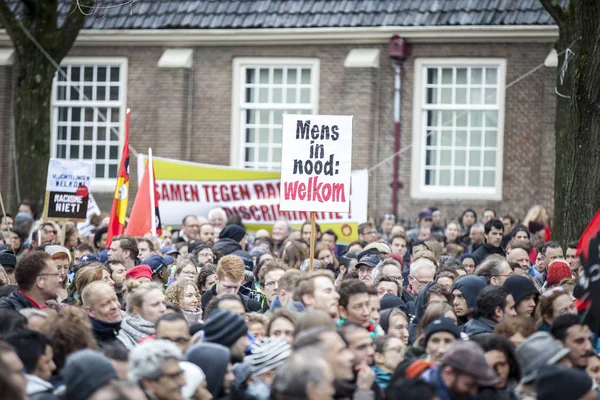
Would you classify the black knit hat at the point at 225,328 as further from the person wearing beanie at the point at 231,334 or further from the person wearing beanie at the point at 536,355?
the person wearing beanie at the point at 536,355

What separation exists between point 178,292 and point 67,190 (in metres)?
7.19

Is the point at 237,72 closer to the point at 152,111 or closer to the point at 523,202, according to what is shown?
the point at 152,111

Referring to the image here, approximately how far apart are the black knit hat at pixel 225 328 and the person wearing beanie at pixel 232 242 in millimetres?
5215

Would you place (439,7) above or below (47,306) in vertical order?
above

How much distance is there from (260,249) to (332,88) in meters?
11.3

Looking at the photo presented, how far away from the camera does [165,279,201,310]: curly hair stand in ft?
34.8

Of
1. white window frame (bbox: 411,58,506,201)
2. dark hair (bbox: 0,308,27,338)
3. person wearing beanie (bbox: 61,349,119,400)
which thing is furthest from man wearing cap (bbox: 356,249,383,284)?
white window frame (bbox: 411,58,506,201)

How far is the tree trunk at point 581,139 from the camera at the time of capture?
1564 cm

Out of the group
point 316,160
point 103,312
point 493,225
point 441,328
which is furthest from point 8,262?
point 493,225

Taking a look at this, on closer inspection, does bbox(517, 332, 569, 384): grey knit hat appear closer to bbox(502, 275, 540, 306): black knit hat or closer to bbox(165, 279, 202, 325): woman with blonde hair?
bbox(502, 275, 540, 306): black knit hat

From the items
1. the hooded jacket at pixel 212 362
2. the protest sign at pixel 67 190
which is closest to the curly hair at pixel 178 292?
the hooded jacket at pixel 212 362

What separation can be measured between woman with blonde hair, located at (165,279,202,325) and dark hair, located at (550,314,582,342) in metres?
3.26

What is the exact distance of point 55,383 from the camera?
7492 millimetres

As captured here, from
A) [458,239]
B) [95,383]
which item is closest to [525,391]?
[95,383]
